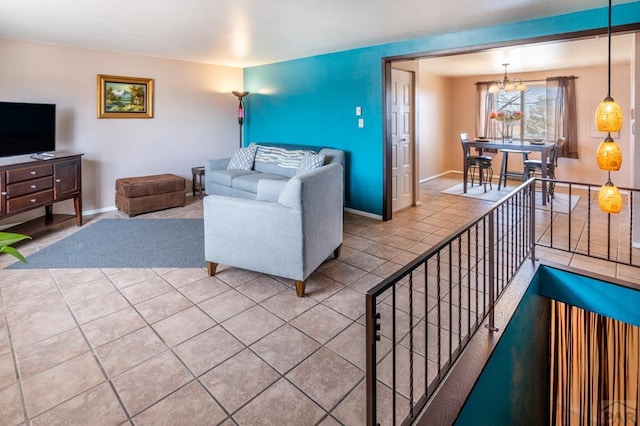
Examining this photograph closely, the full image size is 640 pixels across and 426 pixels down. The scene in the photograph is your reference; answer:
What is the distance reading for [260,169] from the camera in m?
5.74

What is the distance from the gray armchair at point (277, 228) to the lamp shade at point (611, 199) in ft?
6.14

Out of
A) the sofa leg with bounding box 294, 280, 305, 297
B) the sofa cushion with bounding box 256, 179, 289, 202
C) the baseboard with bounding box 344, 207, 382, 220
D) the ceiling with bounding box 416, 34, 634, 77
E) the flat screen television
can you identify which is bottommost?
the sofa leg with bounding box 294, 280, 305, 297

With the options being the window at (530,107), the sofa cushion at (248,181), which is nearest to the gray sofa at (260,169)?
the sofa cushion at (248,181)

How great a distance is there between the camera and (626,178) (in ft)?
21.2

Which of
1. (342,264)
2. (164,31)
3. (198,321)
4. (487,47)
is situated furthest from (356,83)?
(198,321)

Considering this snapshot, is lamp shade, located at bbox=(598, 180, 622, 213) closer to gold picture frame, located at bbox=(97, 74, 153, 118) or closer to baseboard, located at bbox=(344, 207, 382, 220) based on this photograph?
baseboard, located at bbox=(344, 207, 382, 220)

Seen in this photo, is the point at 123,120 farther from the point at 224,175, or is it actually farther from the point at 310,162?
the point at 310,162

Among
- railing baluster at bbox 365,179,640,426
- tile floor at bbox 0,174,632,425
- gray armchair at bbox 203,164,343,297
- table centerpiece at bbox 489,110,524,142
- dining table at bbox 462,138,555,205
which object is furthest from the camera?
table centerpiece at bbox 489,110,524,142

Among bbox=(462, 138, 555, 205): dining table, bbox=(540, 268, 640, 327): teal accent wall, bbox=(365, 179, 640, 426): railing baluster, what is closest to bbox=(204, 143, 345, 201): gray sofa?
bbox=(365, 179, 640, 426): railing baluster

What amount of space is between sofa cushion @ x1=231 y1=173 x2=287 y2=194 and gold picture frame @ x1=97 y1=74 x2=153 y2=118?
5.94 ft

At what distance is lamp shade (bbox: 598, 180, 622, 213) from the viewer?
2.29 metres

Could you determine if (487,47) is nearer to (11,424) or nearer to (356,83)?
(356,83)

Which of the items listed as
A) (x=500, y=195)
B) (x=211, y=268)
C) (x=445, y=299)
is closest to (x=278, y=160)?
(x=211, y=268)

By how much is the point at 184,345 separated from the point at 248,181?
123 inches
